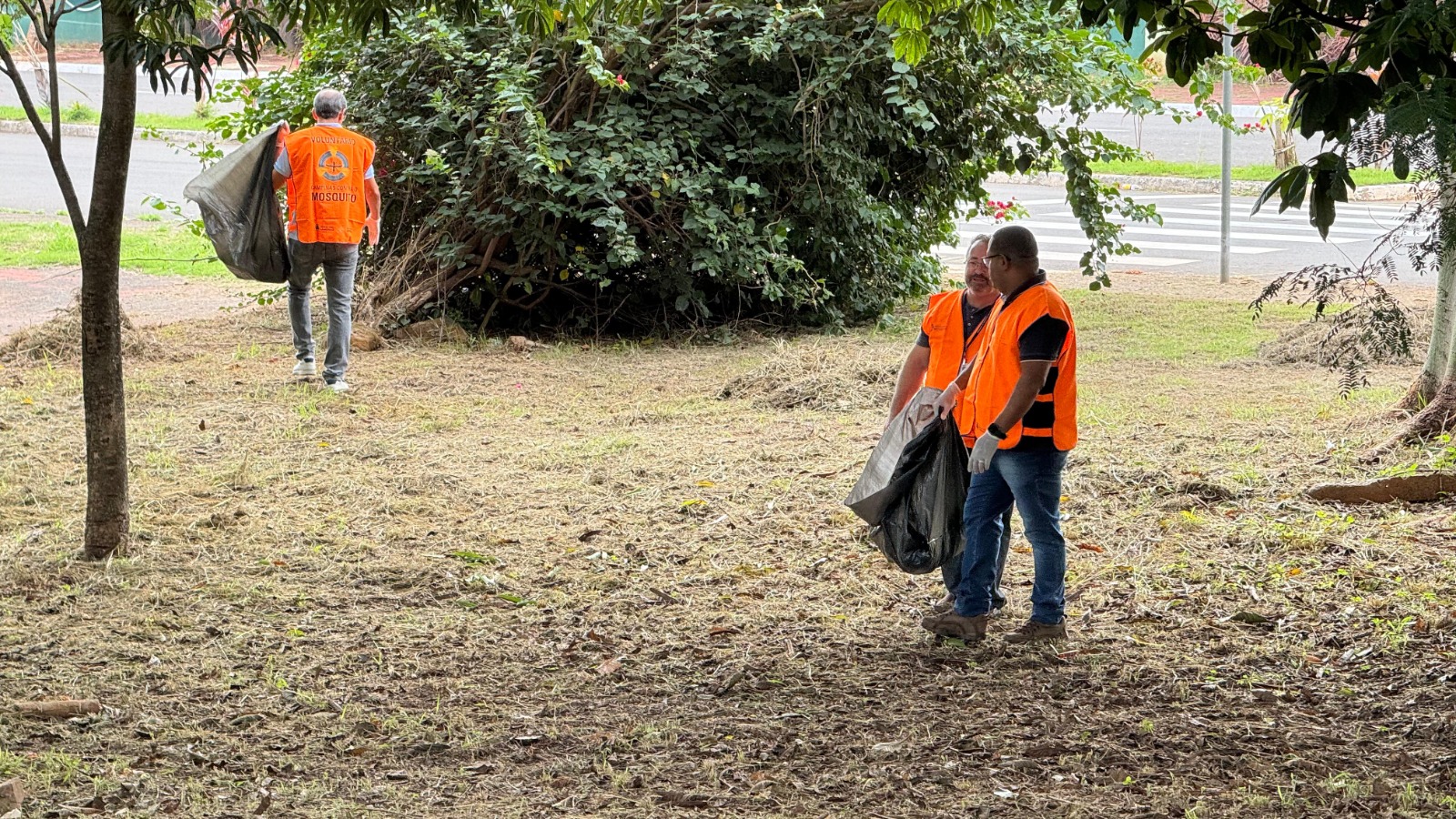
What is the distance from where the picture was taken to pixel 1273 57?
3695 millimetres

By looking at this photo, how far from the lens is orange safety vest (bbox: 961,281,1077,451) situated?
440 centimetres

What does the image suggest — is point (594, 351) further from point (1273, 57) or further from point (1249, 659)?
point (1273, 57)

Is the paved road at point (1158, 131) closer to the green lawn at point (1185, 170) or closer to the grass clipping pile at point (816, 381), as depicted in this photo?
the green lawn at point (1185, 170)

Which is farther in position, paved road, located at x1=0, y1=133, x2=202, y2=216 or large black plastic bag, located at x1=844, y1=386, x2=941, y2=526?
paved road, located at x1=0, y1=133, x2=202, y2=216

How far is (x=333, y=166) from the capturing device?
880cm

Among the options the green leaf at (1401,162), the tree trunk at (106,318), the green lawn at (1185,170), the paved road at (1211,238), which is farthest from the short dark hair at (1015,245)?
the green lawn at (1185,170)

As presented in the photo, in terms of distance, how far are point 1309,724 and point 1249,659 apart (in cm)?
55

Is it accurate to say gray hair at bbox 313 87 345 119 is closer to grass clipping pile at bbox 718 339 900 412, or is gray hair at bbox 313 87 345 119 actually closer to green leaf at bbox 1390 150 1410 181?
grass clipping pile at bbox 718 339 900 412

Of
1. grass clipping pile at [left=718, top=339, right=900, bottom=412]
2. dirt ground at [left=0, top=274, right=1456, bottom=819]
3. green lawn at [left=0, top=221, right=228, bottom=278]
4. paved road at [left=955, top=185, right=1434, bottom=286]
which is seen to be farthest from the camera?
paved road at [left=955, top=185, right=1434, bottom=286]

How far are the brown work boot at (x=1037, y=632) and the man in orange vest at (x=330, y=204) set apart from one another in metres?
5.37

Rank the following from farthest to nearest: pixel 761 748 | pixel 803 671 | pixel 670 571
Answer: pixel 670 571 < pixel 803 671 < pixel 761 748

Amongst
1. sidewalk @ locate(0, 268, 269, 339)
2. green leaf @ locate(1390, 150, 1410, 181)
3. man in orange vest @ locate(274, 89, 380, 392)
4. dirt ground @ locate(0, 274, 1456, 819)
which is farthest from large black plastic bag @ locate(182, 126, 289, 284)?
green leaf @ locate(1390, 150, 1410, 181)

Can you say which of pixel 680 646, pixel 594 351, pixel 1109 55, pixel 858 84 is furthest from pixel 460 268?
pixel 680 646

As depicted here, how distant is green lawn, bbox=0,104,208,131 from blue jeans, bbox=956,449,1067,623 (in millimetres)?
24197
